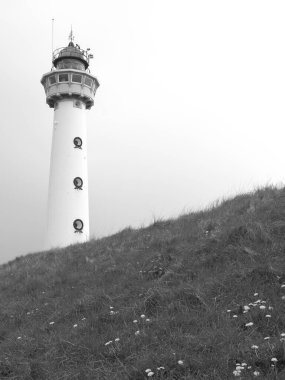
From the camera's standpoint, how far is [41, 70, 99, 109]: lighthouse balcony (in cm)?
3092

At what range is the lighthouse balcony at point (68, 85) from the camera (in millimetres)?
30922

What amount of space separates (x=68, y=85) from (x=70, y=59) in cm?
267

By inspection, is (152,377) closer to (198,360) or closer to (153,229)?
(198,360)

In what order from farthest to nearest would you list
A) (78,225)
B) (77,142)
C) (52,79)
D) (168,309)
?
(52,79)
(77,142)
(78,225)
(168,309)

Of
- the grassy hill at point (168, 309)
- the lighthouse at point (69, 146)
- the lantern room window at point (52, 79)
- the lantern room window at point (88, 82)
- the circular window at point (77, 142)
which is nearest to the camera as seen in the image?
the grassy hill at point (168, 309)

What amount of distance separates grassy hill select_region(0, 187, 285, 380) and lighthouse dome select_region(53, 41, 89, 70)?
2298cm

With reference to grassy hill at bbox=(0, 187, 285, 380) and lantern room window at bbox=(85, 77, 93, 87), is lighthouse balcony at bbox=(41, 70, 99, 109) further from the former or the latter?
grassy hill at bbox=(0, 187, 285, 380)

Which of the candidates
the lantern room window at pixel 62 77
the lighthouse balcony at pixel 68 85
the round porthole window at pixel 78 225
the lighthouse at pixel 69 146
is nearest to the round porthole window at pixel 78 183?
the lighthouse at pixel 69 146

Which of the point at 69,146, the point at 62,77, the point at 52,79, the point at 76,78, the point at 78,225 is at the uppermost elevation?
the point at 52,79

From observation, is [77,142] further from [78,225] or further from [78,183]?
[78,225]

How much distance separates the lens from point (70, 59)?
32438 millimetres

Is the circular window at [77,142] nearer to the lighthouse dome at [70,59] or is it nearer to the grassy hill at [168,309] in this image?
the lighthouse dome at [70,59]

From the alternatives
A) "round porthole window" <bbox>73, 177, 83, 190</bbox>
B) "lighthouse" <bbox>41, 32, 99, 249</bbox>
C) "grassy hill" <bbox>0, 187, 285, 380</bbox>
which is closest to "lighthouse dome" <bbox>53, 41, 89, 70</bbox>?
"lighthouse" <bbox>41, 32, 99, 249</bbox>

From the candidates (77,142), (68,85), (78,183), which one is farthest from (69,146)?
(68,85)
